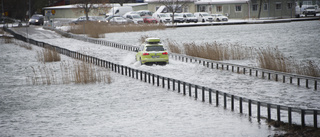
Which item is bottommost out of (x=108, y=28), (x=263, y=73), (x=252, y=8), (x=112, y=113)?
(x=112, y=113)

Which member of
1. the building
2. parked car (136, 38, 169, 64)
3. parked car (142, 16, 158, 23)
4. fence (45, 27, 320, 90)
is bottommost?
fence (45, 27, 320, 90)

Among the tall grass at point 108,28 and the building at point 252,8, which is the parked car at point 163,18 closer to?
the building at point 252,8

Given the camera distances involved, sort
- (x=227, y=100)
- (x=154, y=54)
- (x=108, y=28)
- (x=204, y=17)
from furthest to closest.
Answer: (x=204, y=17), (x=108, y=28), (x=154, y=54), (x=227, y=100)

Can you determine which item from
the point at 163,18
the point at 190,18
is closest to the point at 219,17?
the point at 190,18

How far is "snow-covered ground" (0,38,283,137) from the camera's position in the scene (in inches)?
490

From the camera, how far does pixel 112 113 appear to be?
579 inches

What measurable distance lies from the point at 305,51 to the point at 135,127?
66.6 ft

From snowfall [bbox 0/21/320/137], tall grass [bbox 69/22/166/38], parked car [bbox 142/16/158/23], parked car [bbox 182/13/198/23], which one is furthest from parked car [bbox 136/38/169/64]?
parked car [bbox 182/13/198/23]

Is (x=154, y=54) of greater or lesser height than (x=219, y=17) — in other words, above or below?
below

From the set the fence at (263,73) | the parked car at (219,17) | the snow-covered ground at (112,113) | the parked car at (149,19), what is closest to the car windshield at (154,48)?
the fence at (263,73)

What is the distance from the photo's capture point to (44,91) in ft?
63.1

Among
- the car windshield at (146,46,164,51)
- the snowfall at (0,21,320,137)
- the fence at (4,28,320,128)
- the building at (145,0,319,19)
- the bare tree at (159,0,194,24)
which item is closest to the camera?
the fence at (4,28,320,128)

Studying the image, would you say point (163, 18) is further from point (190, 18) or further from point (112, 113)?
point (112, 113)

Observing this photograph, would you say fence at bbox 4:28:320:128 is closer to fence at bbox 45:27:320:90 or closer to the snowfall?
the snowfall
